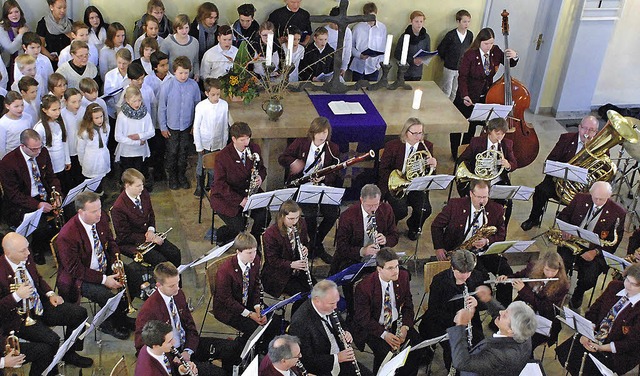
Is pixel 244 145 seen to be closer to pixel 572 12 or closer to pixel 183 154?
pixel 183 154

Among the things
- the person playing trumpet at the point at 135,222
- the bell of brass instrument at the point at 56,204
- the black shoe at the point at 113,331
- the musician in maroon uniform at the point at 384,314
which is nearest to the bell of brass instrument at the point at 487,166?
the musician in maroon uniform at the point at 384,314

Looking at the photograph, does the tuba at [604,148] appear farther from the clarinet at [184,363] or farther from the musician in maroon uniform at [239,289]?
the clarinet at [184,363]

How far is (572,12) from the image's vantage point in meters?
11.7

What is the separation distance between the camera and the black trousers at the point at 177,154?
9.35m

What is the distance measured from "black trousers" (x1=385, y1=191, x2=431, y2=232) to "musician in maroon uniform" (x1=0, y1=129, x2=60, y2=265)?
345 cm

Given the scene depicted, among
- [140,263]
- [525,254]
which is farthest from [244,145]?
[525,254]

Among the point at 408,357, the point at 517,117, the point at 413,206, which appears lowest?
the point at 408,357

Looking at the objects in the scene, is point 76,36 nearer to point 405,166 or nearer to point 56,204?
point 56,204

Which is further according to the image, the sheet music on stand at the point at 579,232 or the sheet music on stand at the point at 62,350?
the sheet music on stand at the point at 579,232

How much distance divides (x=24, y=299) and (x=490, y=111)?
5.47 metres

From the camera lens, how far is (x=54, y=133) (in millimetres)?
8195

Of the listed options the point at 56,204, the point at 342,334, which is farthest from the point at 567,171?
the point at 56,204

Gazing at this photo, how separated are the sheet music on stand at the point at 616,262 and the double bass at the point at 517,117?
251 cm

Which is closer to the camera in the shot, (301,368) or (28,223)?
(301,368)
